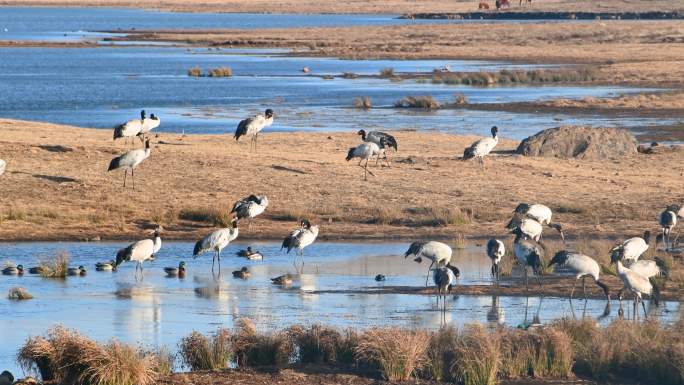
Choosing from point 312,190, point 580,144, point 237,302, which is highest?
point 580,144

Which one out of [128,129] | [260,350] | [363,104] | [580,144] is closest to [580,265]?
[260,350]

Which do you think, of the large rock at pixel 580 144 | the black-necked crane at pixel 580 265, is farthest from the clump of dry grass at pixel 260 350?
the large rock at pixel 580 144

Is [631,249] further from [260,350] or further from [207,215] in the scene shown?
[207,215]

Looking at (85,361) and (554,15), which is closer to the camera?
(85,361)

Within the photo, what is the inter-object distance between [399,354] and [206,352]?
7.03 feet

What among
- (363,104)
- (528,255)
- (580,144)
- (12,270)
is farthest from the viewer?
(363,104)

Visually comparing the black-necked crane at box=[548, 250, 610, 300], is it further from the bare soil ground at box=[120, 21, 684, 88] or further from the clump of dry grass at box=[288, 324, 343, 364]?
the bare soil ground at box=[120, 21, 684, 88]

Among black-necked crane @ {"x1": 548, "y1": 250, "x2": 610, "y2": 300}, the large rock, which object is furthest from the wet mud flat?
black-necked crane @ {"x1": 548, "y1": 250, "x2": 610, "y2": 300}

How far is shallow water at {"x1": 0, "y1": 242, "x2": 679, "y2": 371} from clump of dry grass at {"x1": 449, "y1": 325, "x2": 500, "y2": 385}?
2680 millimetres

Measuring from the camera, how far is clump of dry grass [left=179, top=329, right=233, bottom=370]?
1421 cm

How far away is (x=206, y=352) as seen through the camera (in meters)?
14.2

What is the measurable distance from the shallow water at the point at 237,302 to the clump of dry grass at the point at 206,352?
1.25m

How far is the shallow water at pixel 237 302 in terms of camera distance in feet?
55.1

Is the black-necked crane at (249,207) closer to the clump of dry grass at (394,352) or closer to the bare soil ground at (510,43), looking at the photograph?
the clump of dry grass at (394,352)
